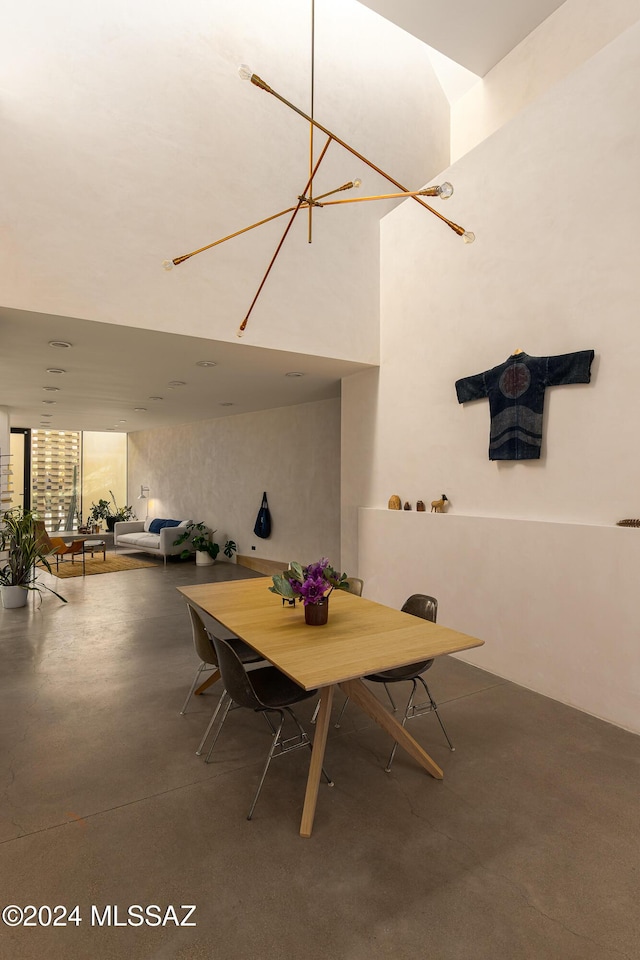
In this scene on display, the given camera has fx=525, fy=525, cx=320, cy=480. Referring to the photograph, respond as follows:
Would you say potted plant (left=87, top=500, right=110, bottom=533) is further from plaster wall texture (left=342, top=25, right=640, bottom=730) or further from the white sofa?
plaster wall texture (left=342, top=25, right=640, bottom=730)

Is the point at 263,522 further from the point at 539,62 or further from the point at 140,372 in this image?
the point at 539,62

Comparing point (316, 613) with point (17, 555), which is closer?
point (316, 613)

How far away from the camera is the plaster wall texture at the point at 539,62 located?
14.2ft

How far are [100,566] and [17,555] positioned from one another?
3036 millimetres

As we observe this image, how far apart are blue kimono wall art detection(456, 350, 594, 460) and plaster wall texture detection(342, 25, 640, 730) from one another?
74 mm

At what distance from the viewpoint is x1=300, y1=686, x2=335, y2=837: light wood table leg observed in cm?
223

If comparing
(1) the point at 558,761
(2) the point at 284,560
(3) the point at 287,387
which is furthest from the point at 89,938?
(2) the point at 284,560

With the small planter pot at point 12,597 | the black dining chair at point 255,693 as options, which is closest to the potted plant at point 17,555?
the small planter pot at point 12,597

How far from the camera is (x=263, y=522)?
8.29 metres

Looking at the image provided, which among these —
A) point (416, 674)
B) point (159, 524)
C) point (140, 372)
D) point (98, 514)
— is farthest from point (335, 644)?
point (98, 514)

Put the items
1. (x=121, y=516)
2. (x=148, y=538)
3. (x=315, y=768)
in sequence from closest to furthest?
(x=315, y=768) < (x=148, y=538) < (x=121, y=516)

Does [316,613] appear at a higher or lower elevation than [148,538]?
higher

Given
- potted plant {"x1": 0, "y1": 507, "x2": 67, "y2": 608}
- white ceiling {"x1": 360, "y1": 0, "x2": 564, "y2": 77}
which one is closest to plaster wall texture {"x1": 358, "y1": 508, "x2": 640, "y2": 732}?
potted plant {"x1": 0, "y1": 507, "x2": 67, "y2": 608}

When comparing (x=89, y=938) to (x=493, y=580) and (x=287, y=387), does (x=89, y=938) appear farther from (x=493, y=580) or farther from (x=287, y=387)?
(x=287, y=387)
